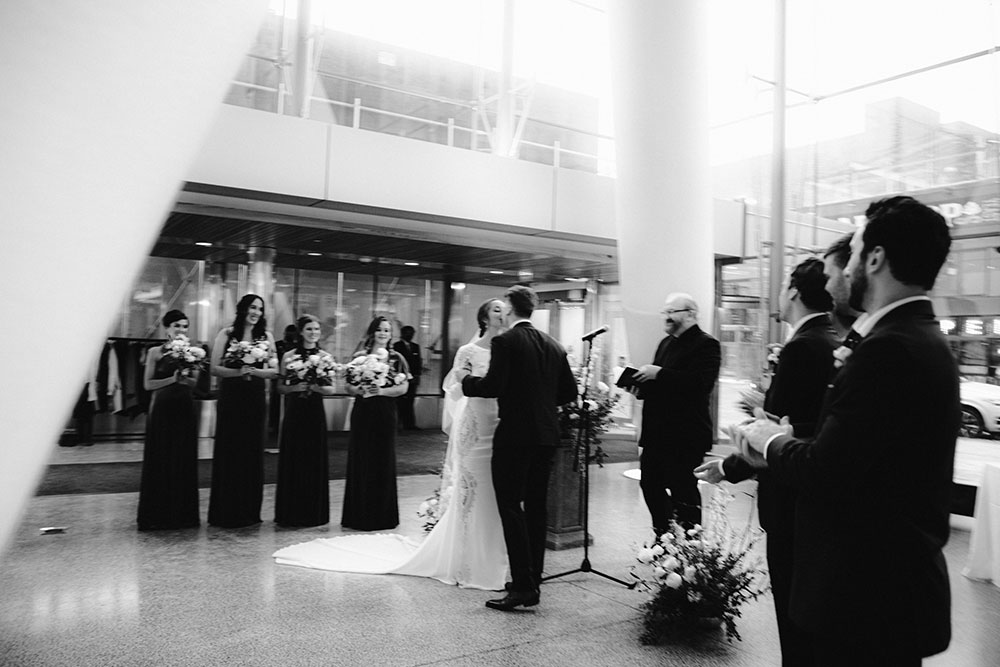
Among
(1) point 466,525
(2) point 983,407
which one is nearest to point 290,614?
(1) point 466,525

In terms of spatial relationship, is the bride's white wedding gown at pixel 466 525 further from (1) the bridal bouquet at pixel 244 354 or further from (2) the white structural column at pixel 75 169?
(2) the white structural column at pixel 75 169

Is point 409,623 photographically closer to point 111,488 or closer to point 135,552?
point 135,552

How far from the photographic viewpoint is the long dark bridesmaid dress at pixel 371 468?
20.9 ft

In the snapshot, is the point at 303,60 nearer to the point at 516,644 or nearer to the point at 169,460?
the point at 169,460

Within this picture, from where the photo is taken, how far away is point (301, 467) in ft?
21.0

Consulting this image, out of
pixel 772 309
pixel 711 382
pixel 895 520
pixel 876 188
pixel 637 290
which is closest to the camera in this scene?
pixel 895 520

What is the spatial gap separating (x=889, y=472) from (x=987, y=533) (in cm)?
460

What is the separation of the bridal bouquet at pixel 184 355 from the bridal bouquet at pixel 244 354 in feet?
0.71

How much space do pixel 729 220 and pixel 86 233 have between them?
10.7 meters

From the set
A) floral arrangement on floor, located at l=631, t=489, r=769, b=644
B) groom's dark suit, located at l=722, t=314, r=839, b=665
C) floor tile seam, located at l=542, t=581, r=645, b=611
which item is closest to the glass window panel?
floral arrangement on floor, located at l=631, t=489, r=769, b=644

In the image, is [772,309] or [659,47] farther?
[772,309]

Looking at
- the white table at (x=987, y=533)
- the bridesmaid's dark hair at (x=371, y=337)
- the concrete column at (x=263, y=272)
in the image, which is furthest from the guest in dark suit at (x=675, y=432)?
the concrete column at (x=263, y=272)

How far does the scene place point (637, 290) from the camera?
8398 mm

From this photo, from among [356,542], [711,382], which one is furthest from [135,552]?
[711,382]
